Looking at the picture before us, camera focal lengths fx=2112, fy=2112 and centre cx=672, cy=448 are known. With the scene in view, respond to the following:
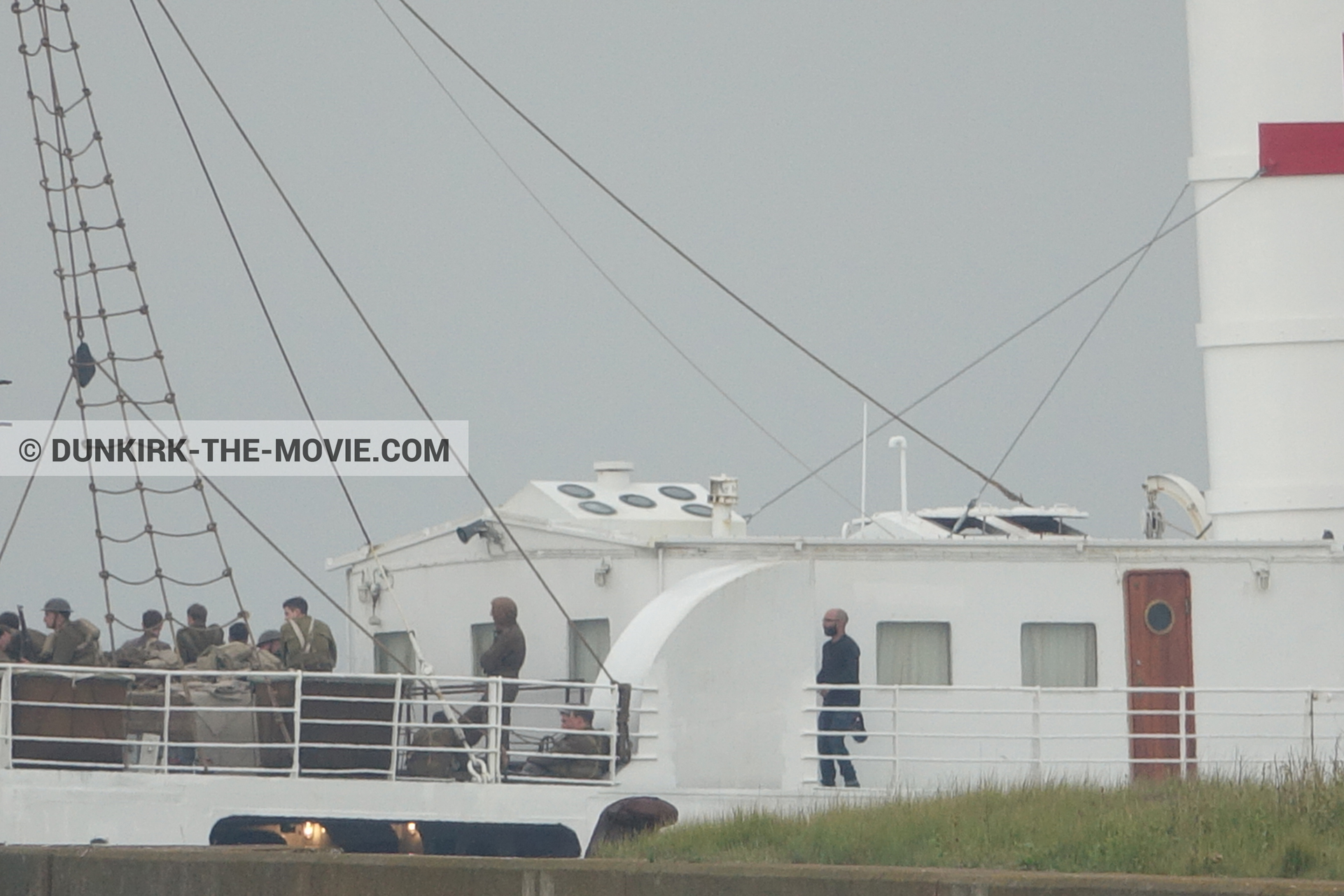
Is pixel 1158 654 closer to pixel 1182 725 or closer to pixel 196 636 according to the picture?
pixel 1182 725

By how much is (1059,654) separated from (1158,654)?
3.07 feet

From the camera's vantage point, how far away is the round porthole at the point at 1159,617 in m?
20.0

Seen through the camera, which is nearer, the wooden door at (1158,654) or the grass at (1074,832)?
the grass at (1074,832)

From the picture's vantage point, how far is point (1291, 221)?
2339 centimetres

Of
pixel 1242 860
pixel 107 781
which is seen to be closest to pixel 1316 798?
pixel 1242 860

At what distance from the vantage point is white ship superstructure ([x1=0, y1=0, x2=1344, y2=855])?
1747 centimetres

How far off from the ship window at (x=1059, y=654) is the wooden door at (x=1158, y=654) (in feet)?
1.20

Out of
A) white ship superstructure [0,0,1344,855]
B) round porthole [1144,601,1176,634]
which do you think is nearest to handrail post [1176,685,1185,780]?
white ship superstructure [0,0,1344,855]

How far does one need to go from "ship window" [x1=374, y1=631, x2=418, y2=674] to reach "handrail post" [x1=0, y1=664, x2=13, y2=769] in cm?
481

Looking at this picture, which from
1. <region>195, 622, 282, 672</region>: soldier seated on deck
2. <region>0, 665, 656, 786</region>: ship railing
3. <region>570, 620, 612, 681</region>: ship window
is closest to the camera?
<region>0, 665, 656, 786</region>: ship railing

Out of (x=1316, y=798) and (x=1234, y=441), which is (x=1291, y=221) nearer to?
(x=1234, y=441)

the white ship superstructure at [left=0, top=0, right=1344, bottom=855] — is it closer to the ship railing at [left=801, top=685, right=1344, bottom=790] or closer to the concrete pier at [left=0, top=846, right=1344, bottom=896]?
the ship railing at [left=801, top=685, right=1344, bottom=790]

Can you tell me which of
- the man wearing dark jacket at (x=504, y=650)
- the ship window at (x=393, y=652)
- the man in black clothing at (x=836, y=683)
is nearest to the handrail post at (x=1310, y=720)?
the man in black clothing at (x=836, y=683)

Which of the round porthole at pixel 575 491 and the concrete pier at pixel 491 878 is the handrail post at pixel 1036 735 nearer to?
the round porthole at pixel 575 491
